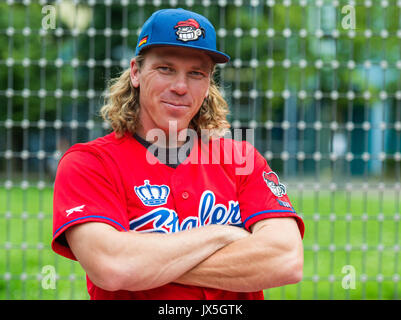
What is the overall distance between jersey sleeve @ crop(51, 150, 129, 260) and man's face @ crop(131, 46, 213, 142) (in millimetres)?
354

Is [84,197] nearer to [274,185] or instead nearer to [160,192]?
[160,192]

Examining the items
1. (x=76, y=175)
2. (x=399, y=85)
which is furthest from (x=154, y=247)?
(x=399, y=85)

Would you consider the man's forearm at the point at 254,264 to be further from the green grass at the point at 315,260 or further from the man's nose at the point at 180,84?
the green grass at the point at 315,260

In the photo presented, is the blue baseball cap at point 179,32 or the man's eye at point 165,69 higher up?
the blue baseball cap at point 179,32

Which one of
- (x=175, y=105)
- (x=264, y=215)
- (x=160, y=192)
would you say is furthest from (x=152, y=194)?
(x=264, y=215)

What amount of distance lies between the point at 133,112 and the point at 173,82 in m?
0.29

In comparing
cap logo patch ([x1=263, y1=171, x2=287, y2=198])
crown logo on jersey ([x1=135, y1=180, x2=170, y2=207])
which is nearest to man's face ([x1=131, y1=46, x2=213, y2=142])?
crown logo on jersey ([x1=135, y1=180, x2=170, y2=207])

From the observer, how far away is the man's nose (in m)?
2.14

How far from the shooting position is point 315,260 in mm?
4555

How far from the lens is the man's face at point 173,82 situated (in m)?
2.15

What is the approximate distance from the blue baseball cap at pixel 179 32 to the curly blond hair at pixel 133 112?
0.13 meters

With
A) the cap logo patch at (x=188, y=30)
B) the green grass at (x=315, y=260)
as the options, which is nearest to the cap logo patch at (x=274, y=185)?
the cap logo patch at (x=188, y=30)

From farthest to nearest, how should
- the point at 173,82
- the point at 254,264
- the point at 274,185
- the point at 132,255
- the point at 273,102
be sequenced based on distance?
the point at 273,102
the point at 274,185
the point at 173,82
the point at 254,264
the point at 132,255

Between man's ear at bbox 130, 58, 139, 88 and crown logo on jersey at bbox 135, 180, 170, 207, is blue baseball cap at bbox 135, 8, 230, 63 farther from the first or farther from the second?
crown logo on jersey at bbox 135, 180, 170, 207
